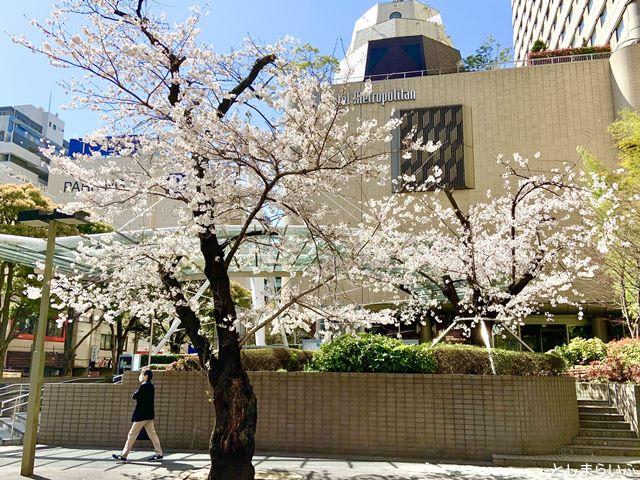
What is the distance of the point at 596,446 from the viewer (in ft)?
30.0

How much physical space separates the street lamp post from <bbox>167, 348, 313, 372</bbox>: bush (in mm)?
2722

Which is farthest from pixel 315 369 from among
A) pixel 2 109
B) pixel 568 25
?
pixel 2 109

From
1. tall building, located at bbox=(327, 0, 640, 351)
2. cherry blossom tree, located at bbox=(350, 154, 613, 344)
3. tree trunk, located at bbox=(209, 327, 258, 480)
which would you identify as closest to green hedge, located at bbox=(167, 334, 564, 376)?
cherry blossom tree, located at bbox=(350, 154, 613, 344)

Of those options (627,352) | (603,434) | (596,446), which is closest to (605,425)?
(603,434)

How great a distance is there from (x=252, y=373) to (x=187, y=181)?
3938mm

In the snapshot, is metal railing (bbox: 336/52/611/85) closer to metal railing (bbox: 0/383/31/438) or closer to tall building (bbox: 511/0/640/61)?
tall building (bbox: 511/0/640/61)

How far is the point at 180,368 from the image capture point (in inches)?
389

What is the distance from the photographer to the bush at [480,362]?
928cm

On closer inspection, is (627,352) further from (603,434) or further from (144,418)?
(144,418)

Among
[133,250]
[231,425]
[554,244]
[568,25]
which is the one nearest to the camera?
[231,425]

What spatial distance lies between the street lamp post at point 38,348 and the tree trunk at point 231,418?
8.34 feet

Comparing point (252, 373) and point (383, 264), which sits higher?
point (383, 264)

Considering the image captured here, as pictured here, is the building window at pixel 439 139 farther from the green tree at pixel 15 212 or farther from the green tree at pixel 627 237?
the green tree at pixel 15 212

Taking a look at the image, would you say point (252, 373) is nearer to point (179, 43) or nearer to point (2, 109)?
point (179, 43)
